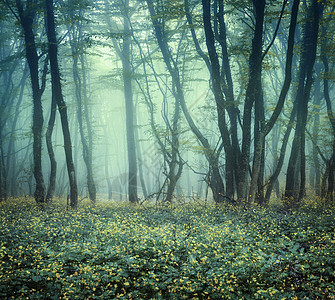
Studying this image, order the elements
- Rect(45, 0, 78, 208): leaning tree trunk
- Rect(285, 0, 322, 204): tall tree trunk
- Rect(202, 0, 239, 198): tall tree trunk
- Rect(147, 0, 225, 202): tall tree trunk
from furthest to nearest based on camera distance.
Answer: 1. Rect(147, 0, 225, 202): tall tree trunk
2. Rect(285, 0, 322, 204): tall tree trunk
3. Rect(45, 0, 78, 208): leaning tree trunk
4. Rect(202, 0, 239, 198): tall tree trunk

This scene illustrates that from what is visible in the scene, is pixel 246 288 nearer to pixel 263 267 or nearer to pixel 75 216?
pixel 263 267

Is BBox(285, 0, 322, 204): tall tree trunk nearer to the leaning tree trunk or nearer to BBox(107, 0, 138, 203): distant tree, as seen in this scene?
BBox(107, 0, 138, 203): distant tree

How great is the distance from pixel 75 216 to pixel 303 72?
11.2 meters

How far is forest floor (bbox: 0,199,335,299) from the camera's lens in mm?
4488

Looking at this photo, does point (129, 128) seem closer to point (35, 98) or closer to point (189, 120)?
point (189, 120)

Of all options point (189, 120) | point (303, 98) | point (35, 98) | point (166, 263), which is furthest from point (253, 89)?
point (35, 98)

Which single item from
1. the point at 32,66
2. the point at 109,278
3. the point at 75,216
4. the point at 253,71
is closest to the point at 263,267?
the point at 109,278

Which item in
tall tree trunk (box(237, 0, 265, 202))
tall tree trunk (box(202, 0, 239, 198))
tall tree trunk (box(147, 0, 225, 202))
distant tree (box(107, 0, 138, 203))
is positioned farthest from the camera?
distant tree (box(107, 0, 138, 203))

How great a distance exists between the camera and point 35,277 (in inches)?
183

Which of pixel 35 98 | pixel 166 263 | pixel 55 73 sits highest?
pixel 55 73

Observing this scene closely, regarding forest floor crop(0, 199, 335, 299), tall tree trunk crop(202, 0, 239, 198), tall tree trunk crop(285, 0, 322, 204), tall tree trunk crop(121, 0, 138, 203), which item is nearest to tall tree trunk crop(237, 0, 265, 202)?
tall tree trunk crop(202, 0, 239, 198)

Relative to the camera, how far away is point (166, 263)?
5.41 metres

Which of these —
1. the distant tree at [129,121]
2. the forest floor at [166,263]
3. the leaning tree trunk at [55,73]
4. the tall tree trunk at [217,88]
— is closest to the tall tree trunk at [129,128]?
the distant tree at [129,121]

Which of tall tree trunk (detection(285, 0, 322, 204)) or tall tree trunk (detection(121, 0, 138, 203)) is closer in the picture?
tall tree trunk (detection(285, 0, 322, 204))
